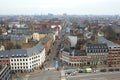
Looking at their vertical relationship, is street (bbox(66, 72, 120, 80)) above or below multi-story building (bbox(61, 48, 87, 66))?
below

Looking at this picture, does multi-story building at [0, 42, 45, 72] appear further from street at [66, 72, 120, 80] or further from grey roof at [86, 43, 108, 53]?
grey roof at [86, 43, 108, 53]

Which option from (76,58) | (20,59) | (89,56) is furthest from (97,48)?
(20,59)

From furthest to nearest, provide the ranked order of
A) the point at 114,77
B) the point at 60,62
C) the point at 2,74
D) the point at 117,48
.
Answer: the point at 60,62, the point at 117,48, the point at 114,77, the point at 2,74

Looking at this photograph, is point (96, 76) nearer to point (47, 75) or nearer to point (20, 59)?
point (47, 75)

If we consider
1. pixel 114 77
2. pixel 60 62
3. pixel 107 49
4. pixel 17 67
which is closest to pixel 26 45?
pixel 60 62

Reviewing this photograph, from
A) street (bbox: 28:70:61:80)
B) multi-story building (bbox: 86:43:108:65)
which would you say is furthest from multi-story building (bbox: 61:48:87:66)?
street (bbox: 28:70:61:80)

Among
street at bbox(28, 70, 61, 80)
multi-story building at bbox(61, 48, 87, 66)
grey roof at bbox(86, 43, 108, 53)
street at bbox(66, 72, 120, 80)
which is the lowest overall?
street at bbox(28, 70, 61, 80)

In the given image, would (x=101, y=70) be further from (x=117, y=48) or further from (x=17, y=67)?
(x=17, y=67)

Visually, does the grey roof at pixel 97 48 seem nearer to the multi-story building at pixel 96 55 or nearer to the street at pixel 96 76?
the multi-story building at pixel 96 55
